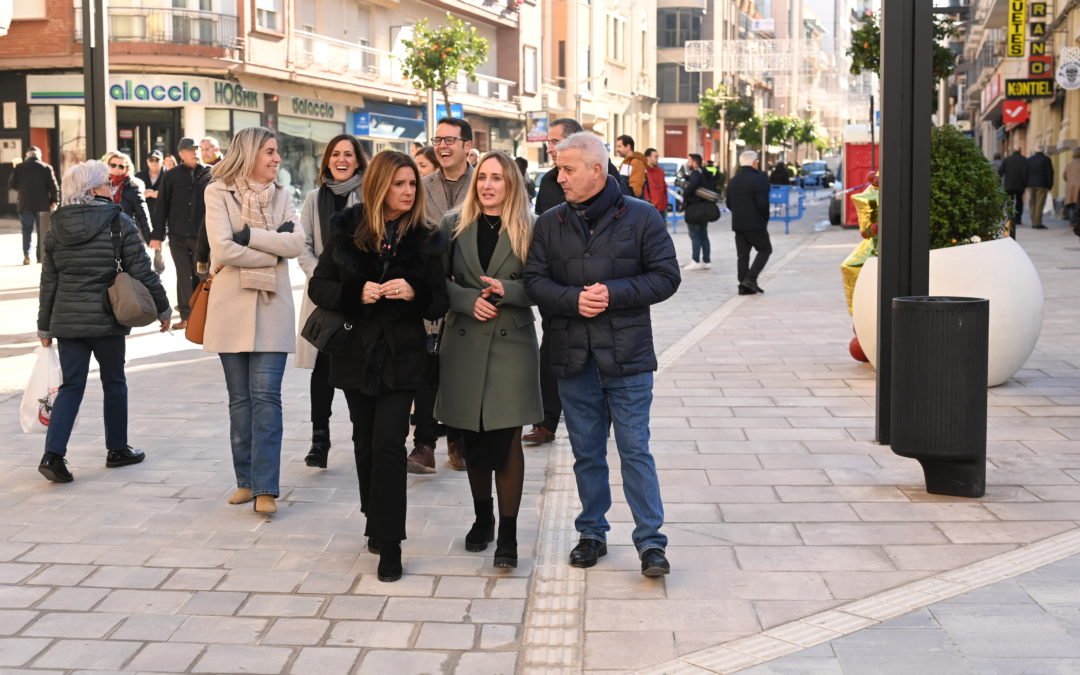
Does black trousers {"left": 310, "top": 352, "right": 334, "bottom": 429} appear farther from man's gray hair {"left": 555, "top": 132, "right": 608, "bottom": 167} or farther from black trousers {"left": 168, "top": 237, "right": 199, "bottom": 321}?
black trousers {"left": 168, "top": 237, "right": 199, "bottom": 321}

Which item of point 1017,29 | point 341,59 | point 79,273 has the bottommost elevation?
point 79,273

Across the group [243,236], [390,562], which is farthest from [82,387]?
[390,562]

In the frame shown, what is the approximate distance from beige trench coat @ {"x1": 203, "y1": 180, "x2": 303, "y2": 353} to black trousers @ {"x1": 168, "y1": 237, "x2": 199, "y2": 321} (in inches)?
290

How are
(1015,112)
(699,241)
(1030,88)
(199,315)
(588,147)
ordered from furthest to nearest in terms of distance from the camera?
(1015,112) → (1030,88) → (699,241) → (199,315) → (588,147)

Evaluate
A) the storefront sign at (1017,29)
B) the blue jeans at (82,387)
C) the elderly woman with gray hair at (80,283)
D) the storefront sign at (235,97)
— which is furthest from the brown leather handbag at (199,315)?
the storefront sign at (1017,29)

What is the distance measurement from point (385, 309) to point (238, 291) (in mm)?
1291

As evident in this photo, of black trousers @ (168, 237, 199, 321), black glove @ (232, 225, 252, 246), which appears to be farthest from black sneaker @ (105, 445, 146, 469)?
black trousers @ (168, 237, 199, 321)

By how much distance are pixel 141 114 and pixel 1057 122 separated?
25.2 meters

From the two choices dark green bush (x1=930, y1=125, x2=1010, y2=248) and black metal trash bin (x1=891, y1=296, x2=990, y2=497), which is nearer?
black metal trash bin (x1=891, y1=296, x2=990, y2=497)

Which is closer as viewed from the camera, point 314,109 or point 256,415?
point 256,415

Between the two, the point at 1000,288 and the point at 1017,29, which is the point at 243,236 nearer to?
the point at 1000,288

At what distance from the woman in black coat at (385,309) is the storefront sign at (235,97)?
101 ft

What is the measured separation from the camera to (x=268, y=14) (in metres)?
36.7

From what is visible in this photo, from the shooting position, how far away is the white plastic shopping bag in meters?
7.55
